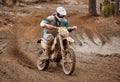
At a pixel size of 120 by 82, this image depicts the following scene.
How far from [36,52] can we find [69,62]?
211 inches

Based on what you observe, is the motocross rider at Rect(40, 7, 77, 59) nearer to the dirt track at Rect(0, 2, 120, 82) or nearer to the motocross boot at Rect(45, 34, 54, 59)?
the motocross boot at Rect(45, 34, 54, 59)

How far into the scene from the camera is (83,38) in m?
21.4

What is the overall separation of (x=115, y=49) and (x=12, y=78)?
8.32 m

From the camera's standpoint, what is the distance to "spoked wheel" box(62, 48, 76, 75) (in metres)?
11.8

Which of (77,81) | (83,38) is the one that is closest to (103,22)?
(83,38)

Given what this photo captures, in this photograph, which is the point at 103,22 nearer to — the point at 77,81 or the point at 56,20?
the point at 56,20

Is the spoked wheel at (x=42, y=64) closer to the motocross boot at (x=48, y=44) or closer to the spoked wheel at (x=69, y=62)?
the motocross boot at (x=48, y=44)

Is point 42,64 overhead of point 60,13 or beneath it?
beneath

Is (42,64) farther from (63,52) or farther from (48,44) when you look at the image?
(63,52)

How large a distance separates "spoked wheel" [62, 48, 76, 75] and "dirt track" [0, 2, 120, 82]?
19 centimetres

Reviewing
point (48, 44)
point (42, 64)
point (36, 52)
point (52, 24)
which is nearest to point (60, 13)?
point (52, 24)

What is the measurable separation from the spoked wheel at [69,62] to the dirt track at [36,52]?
189mm

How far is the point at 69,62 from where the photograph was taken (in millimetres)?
11992

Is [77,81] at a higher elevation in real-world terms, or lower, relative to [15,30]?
higher
